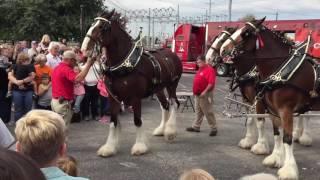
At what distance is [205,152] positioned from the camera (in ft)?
25.3

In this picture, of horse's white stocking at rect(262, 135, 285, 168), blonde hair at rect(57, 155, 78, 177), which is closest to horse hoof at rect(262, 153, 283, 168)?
horse's white stocking at rect(262, 135, 285, 168)

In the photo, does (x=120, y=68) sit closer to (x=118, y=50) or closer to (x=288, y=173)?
(x=118, y=50)

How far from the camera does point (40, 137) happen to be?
2125mm

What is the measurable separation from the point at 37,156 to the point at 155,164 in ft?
15.9

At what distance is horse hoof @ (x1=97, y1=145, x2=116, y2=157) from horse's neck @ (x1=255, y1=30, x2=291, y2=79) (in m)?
2.58

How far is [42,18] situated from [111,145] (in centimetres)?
2822

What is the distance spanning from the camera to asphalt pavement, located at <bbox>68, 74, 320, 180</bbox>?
21.1 feet

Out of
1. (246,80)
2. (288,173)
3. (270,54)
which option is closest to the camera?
(288,173)

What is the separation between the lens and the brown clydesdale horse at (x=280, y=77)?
631 centimetres

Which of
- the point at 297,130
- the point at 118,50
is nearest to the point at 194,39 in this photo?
the point at 297,130

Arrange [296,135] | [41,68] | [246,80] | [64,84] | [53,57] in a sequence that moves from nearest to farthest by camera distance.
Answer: [64,84], [246,80], [296,135], [41,68], [53,57]

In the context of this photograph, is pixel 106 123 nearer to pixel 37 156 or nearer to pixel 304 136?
pixel 304 136

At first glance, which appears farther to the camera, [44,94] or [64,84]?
[44,94]

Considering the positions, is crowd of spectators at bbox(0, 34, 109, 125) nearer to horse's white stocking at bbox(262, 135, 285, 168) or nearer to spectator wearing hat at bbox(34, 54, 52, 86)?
spectator wearing hat at bbox(34, 54, 52, 86)
